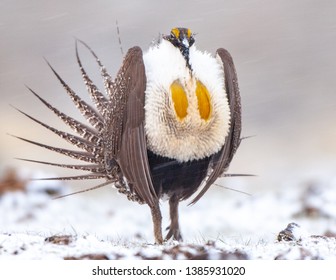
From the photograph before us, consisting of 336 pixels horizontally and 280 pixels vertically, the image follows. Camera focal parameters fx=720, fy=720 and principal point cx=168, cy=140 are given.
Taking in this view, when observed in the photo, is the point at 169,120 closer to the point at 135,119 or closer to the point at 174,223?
the point at 135,119

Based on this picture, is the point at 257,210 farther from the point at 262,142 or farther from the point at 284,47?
the point at 284,47

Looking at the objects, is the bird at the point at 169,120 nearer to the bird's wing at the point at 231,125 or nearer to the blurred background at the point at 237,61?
the bird's wing at the point at 231,125

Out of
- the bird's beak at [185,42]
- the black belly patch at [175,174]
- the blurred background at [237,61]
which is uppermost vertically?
the blurred background at [237,61]

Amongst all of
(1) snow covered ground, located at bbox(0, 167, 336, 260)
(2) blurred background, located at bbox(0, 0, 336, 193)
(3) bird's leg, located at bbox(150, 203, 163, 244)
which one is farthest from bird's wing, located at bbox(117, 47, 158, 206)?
(2) blurred background, located at bbox(0, 0, 336, 193)

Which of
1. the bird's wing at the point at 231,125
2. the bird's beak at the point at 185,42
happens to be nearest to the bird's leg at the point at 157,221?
the bird's wing at the point at 231,125

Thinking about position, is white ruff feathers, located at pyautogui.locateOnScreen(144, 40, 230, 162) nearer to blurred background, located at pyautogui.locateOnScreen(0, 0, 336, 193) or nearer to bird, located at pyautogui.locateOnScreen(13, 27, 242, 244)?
bird, located at pyautogui.locateOnScreen(13, 27, 242, 244)

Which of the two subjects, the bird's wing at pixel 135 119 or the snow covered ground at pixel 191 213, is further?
the snow covered ground at pixel 191 213

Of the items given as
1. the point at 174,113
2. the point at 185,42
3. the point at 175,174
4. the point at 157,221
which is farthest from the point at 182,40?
the point at 157,221

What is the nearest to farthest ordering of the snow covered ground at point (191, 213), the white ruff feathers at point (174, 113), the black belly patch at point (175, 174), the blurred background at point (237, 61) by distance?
1. the white ruff feathers at point (174, 113)
2. the black belly patch at point (175, 174)
3. the snow covered ground at point (191, 213)
4. the blurred background at point (237, 61)
